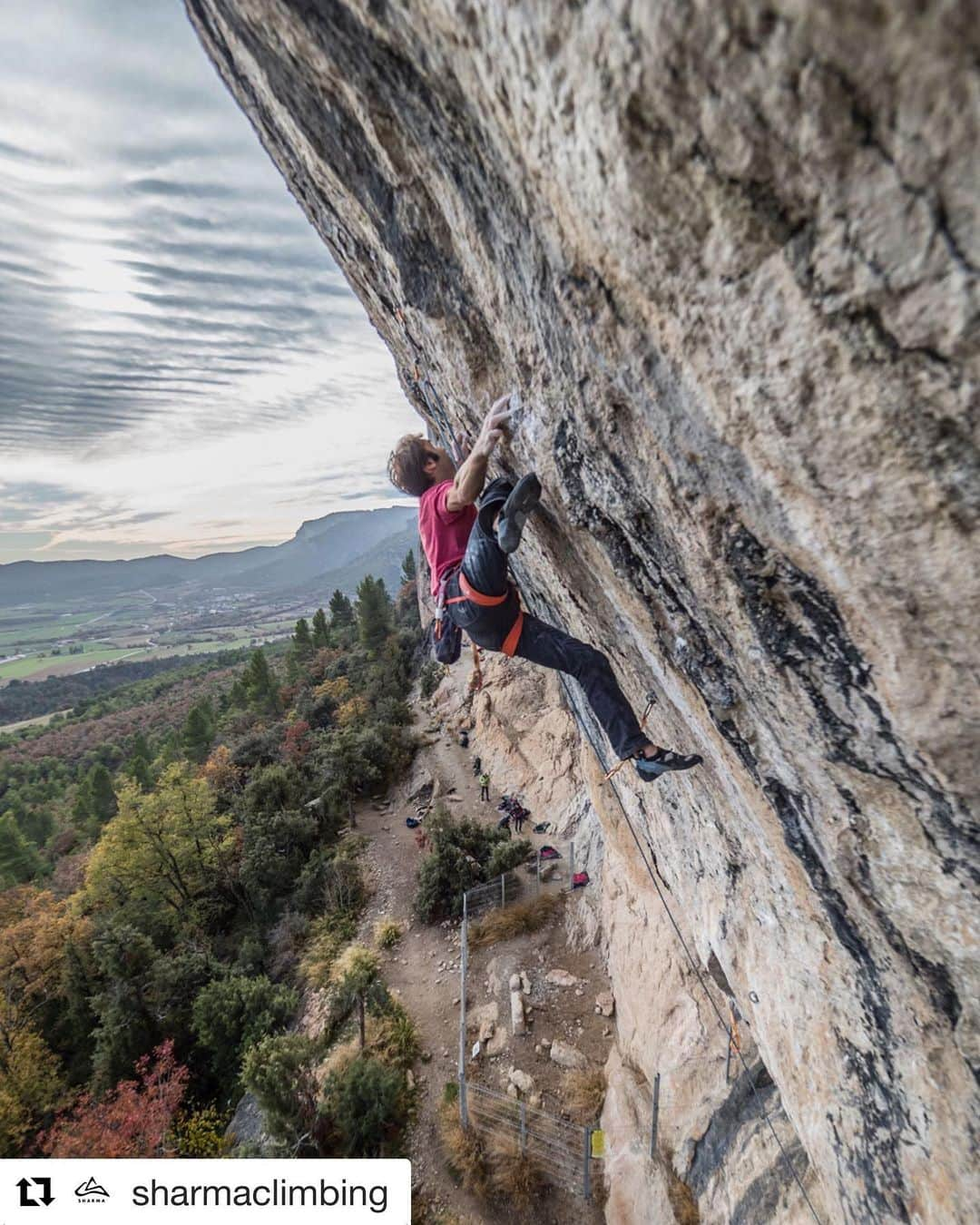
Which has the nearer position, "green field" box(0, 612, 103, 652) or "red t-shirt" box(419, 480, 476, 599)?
"red t-shirt" box(419, 480, 476, 599)

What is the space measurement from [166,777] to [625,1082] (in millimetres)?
15171

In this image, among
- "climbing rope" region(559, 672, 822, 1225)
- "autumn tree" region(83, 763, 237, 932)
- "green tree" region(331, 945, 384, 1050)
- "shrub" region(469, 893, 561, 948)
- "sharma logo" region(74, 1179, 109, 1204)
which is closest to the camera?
"climbing rope" region(559, 672, 822, 1225)

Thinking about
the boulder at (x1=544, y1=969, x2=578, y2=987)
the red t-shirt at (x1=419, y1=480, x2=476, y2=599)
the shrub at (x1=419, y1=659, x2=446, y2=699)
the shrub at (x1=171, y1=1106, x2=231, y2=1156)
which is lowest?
the shrub at (x1=171, y1=1106, x2=231, y2=1156)

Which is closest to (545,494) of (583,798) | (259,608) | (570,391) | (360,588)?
(570,391)

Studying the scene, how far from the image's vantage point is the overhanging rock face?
139cm

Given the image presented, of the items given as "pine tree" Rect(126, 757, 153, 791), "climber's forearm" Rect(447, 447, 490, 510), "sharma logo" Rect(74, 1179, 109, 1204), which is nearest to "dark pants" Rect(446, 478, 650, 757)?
"climber's forearm" Rect(447, 447, 490, 510)

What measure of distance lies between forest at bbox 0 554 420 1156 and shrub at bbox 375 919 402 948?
26.2 inches

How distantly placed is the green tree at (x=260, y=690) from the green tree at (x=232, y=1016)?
19.4m

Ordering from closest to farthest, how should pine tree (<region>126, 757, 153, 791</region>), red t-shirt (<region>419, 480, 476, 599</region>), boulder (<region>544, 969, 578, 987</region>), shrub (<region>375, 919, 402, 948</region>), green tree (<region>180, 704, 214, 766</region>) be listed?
red t-shirt (<region>419, 480, 476, 599</region>) < boulder (<region>544, 969, 578, 987</region>) < shrub (<region>375, 919, 402, 948</region>) < pine tree (<region>126, 757, 153, 791</region>) < green tree (<region>180, 704, 214, 766</region>)

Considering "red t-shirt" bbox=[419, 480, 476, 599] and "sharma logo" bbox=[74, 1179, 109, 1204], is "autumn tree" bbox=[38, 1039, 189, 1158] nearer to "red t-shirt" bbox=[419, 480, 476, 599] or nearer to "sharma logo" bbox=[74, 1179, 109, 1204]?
"sharma logo" bbox=[74, 1179, 109, 1204]

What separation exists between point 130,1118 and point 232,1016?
2111 mm

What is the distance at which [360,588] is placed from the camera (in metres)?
33.9

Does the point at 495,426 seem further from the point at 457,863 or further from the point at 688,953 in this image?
the point at 457,863

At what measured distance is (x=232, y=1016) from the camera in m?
12.0
